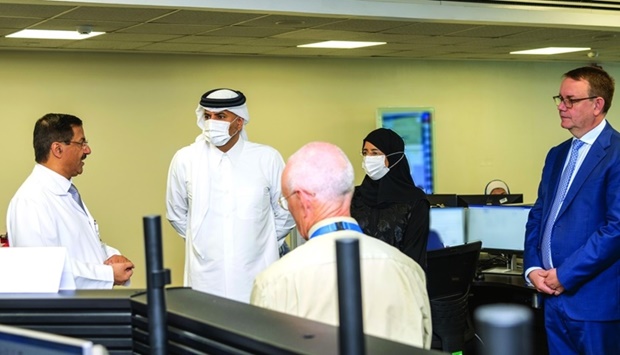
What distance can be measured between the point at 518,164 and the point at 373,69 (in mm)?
2814

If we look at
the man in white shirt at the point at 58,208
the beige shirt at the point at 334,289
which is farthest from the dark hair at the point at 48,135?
the beige shirt at the point at 334,289

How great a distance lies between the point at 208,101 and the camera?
16.7 ft

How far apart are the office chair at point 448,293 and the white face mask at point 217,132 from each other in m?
1.27

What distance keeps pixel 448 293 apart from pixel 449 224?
6.41 feet

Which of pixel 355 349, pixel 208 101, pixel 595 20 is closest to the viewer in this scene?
pixel 355 349

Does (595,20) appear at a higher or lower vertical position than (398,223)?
higher

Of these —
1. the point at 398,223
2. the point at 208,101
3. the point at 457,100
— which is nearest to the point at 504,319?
the point at 398,223

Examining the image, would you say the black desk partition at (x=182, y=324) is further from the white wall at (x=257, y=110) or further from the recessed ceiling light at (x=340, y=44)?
the recessed ceiling light at (x=340, y=44)

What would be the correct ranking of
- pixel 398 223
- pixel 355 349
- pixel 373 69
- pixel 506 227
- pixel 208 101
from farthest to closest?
pixel 373 69
pixel 506 227
pixel 208 101
pixel 398 223
pixel 355 349

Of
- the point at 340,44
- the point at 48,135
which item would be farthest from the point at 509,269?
the point at 340,44

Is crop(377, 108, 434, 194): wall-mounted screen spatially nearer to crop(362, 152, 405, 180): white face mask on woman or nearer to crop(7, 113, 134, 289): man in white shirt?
crop(362, 152, 405, 180): white face mask on woman

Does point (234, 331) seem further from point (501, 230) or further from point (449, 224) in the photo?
point (449, 224)

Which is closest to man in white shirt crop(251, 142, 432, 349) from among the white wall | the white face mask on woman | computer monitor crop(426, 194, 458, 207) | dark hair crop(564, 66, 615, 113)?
dark hair crop(564, 66, 615, 113)

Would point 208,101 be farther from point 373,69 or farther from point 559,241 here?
point 373,69
